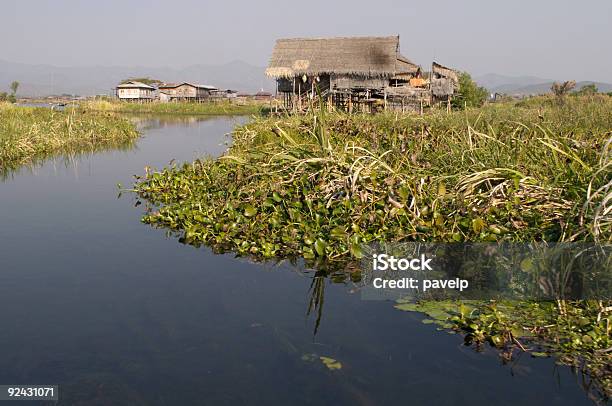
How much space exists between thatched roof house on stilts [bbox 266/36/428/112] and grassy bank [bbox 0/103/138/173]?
11.0 m

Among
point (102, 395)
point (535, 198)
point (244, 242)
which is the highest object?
point (535, 198)

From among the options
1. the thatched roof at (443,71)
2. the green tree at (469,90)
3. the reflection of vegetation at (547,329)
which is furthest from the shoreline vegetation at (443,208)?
the green tree at (469,90)

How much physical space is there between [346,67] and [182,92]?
161 feet

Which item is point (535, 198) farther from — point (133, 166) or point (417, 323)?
point (133, 166)

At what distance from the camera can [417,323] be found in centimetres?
484

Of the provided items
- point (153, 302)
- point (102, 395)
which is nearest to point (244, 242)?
point (153, 302)

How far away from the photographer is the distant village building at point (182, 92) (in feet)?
246

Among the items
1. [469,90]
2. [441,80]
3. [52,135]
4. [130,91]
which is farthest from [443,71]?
[130,91]

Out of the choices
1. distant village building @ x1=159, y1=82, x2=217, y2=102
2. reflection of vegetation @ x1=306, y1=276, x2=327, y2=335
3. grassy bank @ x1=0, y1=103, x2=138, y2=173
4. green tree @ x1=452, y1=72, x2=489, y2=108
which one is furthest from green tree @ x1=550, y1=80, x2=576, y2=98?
distant village building @ x1=159, y1=82, x2=217, y2=102

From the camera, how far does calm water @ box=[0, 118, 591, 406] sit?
12.6 feet

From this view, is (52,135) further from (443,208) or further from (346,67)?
(443,208)

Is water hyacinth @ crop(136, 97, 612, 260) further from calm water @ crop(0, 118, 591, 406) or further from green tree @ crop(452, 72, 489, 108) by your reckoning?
green tree @ crop(452, 72, 489, 108)

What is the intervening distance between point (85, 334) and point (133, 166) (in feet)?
40.1

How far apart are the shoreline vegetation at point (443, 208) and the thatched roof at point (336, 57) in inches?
933
